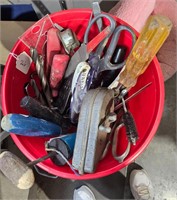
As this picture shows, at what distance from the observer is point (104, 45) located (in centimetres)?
66

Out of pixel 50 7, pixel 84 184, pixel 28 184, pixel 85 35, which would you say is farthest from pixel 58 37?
pixel 84 184

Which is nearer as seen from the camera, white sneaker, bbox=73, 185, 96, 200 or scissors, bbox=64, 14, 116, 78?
scissors, bbox=64, 14, 116, 78

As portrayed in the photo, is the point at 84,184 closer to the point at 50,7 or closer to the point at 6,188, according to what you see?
the point at 6,188

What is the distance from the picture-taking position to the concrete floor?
96 centimetres

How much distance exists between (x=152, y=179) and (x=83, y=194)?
198 millimetres

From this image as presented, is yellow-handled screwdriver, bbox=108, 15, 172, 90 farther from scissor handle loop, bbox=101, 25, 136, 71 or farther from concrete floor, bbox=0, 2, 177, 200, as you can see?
concrete floor, bbox=0, 2, 177, 200

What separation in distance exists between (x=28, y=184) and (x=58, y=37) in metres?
0.29

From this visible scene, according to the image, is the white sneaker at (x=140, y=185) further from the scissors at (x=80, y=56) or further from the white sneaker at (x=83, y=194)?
the scissors at (x=80, y=56)

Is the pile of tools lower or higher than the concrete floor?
higher

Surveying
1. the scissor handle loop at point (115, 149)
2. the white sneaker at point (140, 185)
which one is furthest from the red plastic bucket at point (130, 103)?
the white sneaker at point (140, 185)

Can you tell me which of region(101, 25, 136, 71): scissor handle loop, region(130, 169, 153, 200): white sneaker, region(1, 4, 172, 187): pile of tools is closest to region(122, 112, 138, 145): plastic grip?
region(1, 4, 172, 187): pile of tools

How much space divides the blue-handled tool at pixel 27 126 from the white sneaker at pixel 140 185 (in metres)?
0.36

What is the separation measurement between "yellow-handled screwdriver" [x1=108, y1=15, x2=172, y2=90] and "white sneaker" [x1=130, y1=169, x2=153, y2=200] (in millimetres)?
372

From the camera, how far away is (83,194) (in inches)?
37.7
